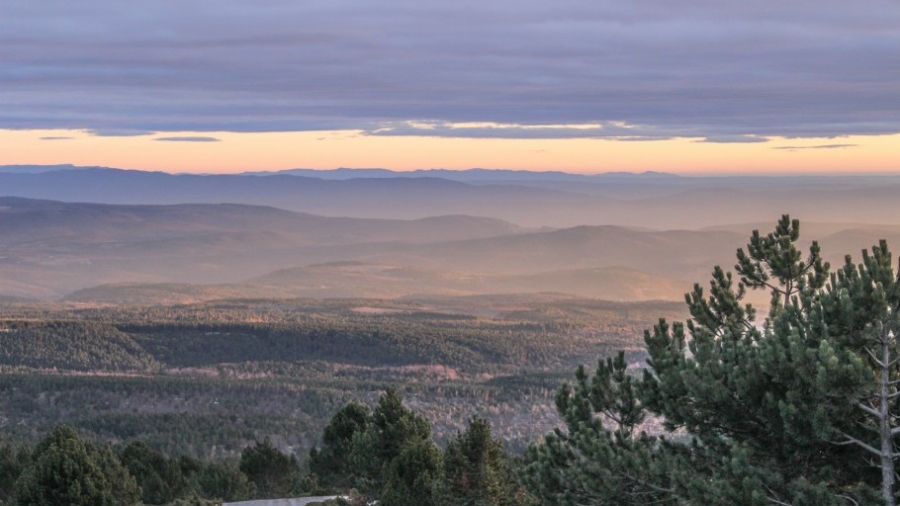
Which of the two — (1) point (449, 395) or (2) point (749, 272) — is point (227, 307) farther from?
(2) point (749, 272)

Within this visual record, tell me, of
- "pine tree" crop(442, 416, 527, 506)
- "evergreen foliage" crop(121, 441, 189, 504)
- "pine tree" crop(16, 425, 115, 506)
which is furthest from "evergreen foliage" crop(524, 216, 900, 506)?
"evergreen foliage" crop(121, 441, 189, 504)

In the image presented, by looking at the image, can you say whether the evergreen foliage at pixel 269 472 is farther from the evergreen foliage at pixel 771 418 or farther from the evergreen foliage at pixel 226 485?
→ the evergreen foliage at pixel 771 418

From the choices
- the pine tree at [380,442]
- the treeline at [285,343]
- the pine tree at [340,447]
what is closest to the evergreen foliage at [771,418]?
the pine tree at [380,442]

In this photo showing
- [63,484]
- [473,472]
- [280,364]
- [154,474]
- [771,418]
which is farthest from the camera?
[280,364]

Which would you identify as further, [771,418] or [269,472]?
[269,472]

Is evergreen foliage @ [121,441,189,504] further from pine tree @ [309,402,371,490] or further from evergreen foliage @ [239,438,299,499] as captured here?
pine tree @ [309,402,371,490]

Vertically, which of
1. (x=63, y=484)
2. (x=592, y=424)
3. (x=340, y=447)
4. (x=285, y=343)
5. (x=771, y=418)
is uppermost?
(x=771, y=418)

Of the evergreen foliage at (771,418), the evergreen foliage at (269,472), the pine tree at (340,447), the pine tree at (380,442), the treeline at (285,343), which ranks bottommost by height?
the treeline at (285,343)

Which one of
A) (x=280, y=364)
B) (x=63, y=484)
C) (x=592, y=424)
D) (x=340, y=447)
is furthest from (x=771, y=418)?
(x=280, y=364)

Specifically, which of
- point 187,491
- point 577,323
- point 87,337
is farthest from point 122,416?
point 577,323

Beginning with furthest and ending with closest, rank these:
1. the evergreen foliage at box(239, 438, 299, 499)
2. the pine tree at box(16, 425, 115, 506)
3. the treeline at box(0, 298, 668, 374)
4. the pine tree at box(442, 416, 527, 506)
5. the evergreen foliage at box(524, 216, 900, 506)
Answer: the treeline at box(0, 298, 668, 374) < the evergreen foliage at box(239, 438, 299, 499) < the pine tree at box(16, 425, 115, 506) < the pine tree at box(442, 416, 527, 506) < the evergreen foliage at box(524, 216, 900, 506)

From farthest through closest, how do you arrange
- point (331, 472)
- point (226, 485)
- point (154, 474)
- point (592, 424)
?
point (154, 474) → point (226, 485) → point (331, 472) → point (592, 424)

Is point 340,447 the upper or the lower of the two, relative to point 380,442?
lower

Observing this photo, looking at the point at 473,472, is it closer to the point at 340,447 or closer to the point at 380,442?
the point at 380,442
